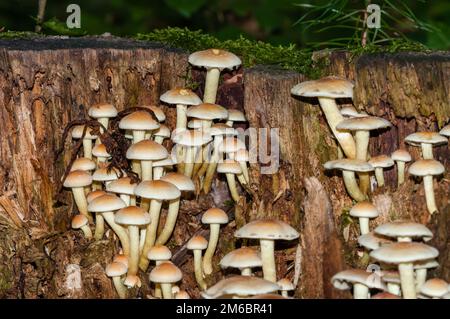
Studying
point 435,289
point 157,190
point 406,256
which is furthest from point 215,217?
point 435,289

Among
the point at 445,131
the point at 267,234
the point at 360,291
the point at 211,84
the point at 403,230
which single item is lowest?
the point at 360,291

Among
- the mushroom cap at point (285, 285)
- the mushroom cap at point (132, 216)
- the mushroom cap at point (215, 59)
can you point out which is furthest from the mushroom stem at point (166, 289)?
the mushroom cap at point (215, 59)

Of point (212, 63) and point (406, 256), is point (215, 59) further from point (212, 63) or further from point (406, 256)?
point (406, 256)

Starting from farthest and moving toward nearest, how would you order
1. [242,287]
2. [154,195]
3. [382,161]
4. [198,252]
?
[198,252], [382,161], [154,195], [242,287]

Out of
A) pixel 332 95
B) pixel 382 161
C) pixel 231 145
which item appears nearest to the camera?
pixel 332 95

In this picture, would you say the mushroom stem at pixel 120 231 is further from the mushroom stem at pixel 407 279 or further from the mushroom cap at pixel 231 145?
the mushroom stem at pixel 407 279

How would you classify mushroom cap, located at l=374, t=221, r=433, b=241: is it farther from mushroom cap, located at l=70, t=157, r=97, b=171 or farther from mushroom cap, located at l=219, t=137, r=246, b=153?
mushroom cap, located at l=70, t=157, r=97, b=171
